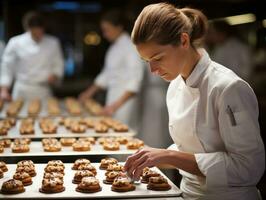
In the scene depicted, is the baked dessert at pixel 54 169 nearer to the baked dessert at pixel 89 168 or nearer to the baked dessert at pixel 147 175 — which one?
the baked dessert at pixel 89 168

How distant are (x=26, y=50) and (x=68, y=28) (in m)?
2.43

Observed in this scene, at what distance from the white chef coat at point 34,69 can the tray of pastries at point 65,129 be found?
1352 mm

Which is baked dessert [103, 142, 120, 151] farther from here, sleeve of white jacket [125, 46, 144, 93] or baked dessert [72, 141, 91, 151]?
sleeve of white jacket [125, 46, 144, 93]

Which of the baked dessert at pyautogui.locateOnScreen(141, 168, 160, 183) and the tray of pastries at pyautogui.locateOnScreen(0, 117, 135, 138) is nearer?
the baked dessert at pyautogui.locateOnScreen(141, 168, 160, 183)

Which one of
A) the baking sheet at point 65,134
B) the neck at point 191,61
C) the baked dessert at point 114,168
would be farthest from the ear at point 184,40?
the baking sheet at point 65,134

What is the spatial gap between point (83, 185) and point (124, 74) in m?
3.30

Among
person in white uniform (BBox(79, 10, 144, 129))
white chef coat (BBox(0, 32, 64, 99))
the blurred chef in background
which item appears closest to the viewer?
the blurred chef in background

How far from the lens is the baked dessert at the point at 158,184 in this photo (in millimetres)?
1996


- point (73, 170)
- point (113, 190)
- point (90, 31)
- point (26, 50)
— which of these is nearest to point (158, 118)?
point (26, 50)

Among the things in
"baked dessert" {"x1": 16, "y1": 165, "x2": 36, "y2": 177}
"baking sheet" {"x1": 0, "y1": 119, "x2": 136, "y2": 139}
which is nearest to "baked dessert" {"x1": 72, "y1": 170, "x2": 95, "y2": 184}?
"baked dessert" {"x1": 16, "y1": 165, "x2": 36, "y2": 177}

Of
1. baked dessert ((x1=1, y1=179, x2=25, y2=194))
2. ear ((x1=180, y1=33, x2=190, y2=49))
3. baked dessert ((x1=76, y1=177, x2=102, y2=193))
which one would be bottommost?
baked dessert ((x1=76, y1=177, x2=102, y2=193))

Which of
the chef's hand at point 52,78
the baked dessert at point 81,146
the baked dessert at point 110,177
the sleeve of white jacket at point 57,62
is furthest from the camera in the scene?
the sleeve of white jacket at point 57,62

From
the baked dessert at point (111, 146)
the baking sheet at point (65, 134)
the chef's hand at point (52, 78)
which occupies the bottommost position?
the baking sheet at point (65, 134)

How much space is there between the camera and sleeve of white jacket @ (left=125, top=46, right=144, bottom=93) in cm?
486
